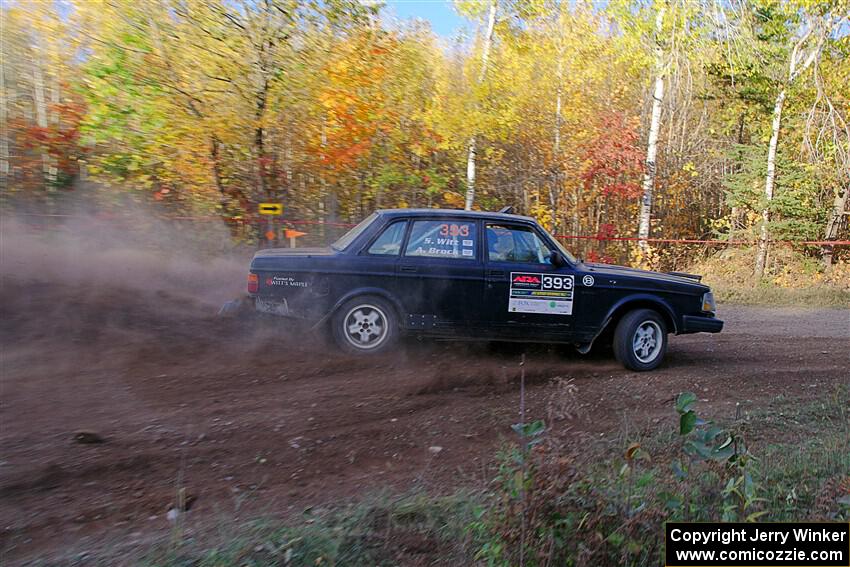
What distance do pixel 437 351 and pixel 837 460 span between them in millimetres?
4190

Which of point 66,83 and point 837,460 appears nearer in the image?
point 837,460

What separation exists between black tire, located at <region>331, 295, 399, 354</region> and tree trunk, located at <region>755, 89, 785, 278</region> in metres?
12.9

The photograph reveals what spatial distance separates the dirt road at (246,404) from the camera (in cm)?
383

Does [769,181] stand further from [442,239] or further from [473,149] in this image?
[442,239]

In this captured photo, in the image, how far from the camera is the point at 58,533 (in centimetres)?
333

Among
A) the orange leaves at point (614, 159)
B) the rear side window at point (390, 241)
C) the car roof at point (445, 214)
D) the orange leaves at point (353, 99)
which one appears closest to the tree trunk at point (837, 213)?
the orange leaves at point (614, 159)

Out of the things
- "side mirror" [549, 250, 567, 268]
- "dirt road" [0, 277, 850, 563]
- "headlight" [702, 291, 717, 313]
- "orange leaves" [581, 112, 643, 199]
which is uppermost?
"orange leaves" [581, 112, 643, 199]

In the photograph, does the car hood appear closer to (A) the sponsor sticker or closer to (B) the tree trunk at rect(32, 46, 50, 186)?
(A) the sponsor sticker

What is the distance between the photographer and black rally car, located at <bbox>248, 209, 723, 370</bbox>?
703 cm

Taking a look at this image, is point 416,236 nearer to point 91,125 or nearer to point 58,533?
point 58,533

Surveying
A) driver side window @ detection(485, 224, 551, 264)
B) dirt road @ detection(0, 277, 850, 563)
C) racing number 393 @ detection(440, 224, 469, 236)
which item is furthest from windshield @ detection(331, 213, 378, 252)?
driver side window @ detection(485, 224, 551, 264)

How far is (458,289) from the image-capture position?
7.13 metres

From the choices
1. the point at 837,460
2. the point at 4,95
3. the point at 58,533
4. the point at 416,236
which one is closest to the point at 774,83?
the point at 416,236

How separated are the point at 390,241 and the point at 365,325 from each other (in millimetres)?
983
